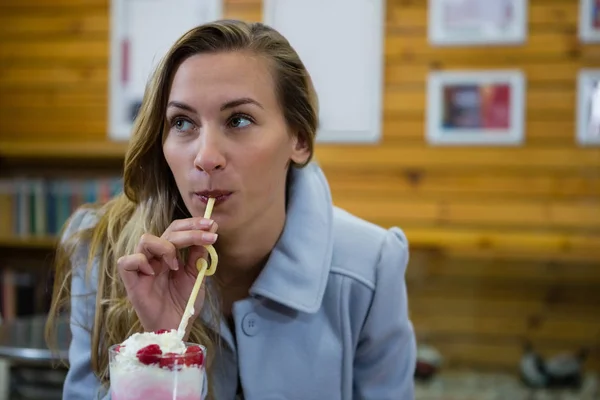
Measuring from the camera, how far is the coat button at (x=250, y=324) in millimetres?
1526

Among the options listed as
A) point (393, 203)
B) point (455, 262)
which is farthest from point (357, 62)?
point (455, 262)

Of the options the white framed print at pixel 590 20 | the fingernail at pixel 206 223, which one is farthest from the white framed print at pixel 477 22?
the fingernail at pixel 206 223

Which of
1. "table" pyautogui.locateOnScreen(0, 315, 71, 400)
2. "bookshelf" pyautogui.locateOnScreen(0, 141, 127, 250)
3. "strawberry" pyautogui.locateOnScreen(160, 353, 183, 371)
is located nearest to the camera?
"strawberry" pyautogui.locateOnScreen(160, 353, 183, 371)

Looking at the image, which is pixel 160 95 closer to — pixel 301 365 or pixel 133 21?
pixel 301 365

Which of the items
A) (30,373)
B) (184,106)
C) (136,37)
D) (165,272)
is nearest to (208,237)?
(165,272)

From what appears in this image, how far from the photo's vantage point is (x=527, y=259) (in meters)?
3.68

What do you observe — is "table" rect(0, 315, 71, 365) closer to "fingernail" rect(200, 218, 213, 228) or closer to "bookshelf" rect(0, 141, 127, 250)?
"fingernail" rect(200, 218, 213, 228)

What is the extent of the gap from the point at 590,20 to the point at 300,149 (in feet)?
8.50

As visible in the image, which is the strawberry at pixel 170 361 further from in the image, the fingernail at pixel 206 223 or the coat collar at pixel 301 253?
the coat collar at pixel 301 253

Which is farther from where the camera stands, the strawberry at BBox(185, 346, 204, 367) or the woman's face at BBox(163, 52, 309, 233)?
the woman's face at BBox(163, 52, 309, 233)

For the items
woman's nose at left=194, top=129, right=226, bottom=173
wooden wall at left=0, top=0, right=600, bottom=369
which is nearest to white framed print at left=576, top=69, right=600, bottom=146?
wooden wall at left=0, top=0, right=600, bottom=369

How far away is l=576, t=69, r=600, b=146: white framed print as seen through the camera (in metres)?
3.62

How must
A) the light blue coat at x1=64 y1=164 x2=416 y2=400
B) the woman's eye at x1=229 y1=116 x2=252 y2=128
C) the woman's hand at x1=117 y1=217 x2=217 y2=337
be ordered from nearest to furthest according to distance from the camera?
1. the woman's hand at x1=117 y1=217 x2=217 y2=337
2. the woman's eye at x1=229 y1=116 x2=252 y2=128
3. the light blue coat at x1=64 y1=164 x2=416 y2=400

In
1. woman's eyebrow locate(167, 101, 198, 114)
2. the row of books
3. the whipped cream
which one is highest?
woman's eyebrow locate(167, 101, 198, 114)
